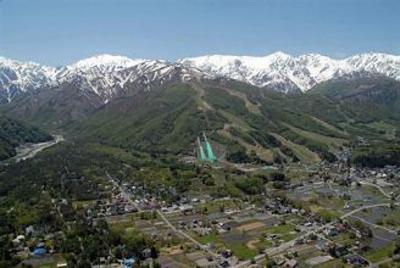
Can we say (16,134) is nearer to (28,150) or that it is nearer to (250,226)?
(28,150)

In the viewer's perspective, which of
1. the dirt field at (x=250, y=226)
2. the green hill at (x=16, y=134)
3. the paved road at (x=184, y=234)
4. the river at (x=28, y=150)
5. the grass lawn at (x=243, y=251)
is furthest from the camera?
the green hill at (x=16, y=134)

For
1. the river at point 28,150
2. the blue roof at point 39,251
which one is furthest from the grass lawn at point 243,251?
the river at point 28,150

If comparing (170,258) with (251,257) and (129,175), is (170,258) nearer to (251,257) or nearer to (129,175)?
(251,257)

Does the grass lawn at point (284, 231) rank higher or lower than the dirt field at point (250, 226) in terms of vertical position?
lower

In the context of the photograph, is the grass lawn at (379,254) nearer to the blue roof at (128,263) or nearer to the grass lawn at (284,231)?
the grass lawn at (284,231)

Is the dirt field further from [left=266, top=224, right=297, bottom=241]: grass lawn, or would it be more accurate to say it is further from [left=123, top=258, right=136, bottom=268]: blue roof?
[left=123, top=258, right=136, bottom=268]: blue roof

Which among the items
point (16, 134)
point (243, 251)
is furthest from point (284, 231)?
point (16, 134)

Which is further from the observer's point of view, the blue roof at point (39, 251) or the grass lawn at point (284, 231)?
the grass lawn at point (284, 231)

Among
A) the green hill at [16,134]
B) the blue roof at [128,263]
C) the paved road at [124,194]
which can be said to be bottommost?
the blue roof at [128,263]

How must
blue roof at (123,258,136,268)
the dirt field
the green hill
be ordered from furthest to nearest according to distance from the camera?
the green hill
the dirt field
blue roof at (123,258,136,268)

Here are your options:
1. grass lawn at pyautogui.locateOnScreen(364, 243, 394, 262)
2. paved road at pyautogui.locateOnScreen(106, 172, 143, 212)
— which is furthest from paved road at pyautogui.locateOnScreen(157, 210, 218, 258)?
grass lawn at pyautogui.locateOnScreen(364, 243, 394, 262)

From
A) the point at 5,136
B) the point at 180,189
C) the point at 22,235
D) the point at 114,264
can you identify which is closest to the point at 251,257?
the point at 114,264
